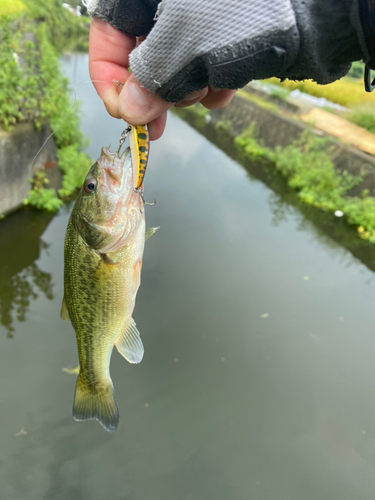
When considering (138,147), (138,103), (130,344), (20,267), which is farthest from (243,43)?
(20,267)

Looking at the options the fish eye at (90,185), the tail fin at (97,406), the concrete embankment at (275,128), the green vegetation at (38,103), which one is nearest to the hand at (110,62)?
the fish eye at (90,185)

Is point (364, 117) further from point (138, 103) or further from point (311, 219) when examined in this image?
point (138, 103)

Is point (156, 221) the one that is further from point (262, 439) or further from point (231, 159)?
point (231, 159)

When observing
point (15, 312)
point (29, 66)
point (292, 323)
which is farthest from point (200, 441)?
point (29, 66)

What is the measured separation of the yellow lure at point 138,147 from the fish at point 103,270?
60 mm

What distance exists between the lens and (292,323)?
4.53 meters

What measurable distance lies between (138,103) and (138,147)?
20cm

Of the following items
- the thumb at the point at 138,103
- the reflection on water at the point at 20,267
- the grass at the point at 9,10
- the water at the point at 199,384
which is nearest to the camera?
the thumb at the point at 138,103

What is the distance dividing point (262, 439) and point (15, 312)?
10.6ft

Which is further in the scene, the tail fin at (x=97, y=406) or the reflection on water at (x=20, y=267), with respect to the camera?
the reflection on water at (x=20, y=267)

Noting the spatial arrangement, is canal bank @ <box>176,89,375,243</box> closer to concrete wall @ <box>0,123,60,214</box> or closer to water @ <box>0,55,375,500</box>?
water @ <box>0,55,375,500</box>

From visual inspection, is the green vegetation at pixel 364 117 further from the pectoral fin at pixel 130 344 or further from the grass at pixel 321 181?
the pectoral fin at pixel 130 344

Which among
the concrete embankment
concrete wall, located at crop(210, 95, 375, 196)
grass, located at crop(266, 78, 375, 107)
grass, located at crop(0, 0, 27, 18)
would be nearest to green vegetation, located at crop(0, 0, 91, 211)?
grass, located at crop(0, 0, 27, 18)

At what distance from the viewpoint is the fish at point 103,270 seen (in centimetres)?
158
